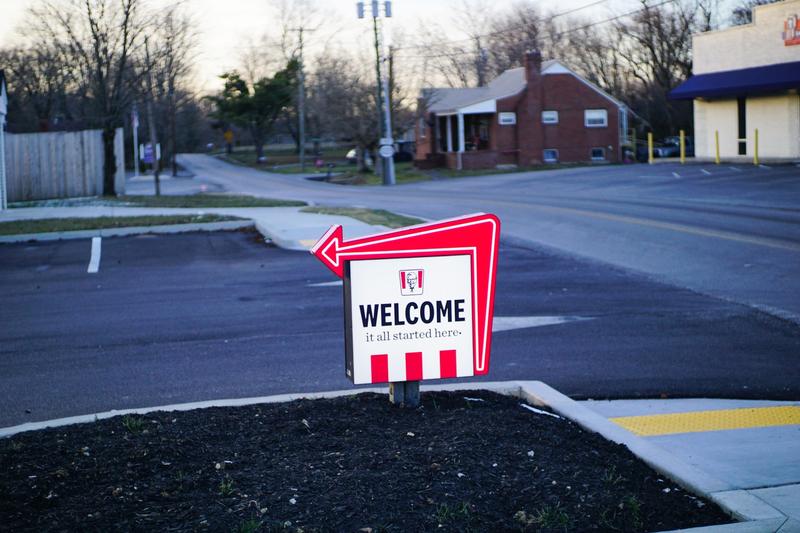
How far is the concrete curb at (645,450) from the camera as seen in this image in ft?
13.5

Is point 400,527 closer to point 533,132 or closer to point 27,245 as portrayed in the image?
point 27,245

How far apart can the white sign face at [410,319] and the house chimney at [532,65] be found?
50.4 metres

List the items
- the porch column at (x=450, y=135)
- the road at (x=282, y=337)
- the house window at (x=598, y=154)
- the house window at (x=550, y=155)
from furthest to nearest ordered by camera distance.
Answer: the porch column at (x=450, y=135)
the house window at (x=598, y=154)
the house window at (x=550, y=155)
the road at (x=282, y=337)

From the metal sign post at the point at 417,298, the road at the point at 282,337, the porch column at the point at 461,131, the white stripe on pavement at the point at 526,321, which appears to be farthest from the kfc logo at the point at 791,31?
the metal sign post at the point at 417,298

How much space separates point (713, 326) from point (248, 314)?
512cm

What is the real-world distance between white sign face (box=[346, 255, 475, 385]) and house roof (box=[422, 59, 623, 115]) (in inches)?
1955

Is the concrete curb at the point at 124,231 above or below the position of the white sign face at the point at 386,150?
below

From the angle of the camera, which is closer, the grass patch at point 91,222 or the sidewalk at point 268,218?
the sidewalk at point 268,218

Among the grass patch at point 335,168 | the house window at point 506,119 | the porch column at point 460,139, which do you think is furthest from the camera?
the house window at point 506,119

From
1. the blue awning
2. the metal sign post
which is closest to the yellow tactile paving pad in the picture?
the metal sign post

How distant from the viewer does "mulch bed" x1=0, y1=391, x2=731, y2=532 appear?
4129mm

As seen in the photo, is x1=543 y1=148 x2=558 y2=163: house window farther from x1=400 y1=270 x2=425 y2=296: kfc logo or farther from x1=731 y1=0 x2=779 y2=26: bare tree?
x1=400 y1=270 x2=425 y2=296: kfc logo

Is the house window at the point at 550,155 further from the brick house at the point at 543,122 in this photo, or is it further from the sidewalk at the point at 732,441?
the sidewalk at the point at 732,441

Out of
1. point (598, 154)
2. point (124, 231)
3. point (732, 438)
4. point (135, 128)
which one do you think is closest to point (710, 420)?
point (732, 438)
